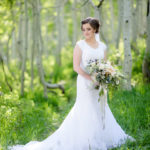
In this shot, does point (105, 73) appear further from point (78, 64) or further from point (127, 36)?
point (127, 36)

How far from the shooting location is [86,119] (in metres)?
4.69

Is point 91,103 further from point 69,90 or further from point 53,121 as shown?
point 69,90

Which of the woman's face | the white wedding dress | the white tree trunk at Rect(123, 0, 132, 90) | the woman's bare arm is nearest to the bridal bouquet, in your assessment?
the woman's bare arm

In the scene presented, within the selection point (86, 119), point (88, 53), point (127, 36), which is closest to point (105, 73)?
point (88, 53)

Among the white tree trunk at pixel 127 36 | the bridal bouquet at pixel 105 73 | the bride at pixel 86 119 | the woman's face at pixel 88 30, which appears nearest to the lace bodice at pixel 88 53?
the bride at pixel 86 119

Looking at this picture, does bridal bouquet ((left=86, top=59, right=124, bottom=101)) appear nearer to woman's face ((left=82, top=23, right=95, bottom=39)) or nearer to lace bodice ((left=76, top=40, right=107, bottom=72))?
lace bodice ((left=76, top=40, right=107, bottom=72))

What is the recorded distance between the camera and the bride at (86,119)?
15.0 ft

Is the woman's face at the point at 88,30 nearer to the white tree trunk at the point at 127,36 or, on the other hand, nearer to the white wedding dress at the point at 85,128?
the white wedding dress at the point at 85,128

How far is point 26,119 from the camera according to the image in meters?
6.18

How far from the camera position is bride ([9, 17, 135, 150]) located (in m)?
4.58

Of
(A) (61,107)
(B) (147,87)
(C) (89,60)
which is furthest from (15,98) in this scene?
(B) (147,87)

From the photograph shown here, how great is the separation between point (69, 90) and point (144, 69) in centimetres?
324

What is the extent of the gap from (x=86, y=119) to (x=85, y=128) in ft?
0.51

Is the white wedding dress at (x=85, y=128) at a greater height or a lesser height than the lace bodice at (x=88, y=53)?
lesser
